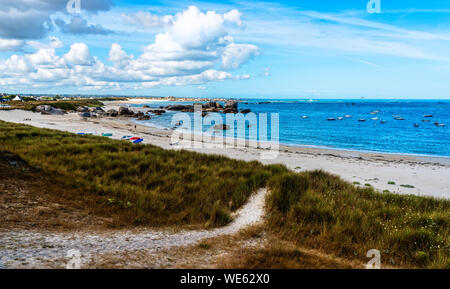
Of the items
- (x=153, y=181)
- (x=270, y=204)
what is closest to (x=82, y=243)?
(x=153, y=181)

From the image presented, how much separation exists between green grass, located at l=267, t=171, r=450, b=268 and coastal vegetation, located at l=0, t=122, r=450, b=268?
0.10 feet

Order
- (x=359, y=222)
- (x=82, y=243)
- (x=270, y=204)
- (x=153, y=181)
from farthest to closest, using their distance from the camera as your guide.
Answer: (x=153, y=181) → (x=270, y=204) → (x=359, y=222) → (x=82, y=243)

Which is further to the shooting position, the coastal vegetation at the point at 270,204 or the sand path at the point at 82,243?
the coastal vegetation at the point at 270,204

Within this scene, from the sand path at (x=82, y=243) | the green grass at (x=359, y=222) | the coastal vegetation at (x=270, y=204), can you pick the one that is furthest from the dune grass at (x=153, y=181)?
the green grass at (x=359, y=222)

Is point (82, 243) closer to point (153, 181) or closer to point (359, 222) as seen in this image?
point (153, 181)

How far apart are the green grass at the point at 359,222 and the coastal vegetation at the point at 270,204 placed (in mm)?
29

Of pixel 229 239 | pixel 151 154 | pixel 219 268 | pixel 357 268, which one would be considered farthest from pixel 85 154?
pixel 357 268

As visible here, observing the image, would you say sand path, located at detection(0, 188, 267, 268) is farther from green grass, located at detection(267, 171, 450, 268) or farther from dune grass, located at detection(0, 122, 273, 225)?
green grass, located at detection(267, 171, 450, 268)

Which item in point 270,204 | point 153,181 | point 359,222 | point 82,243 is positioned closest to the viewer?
point 82,243

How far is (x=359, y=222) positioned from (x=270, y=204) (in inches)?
119

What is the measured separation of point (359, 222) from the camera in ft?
29.7

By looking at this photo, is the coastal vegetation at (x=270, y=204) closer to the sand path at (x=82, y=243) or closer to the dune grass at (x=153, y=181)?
the dune grass at (x=153, y=181)

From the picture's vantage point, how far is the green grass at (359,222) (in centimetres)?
755
